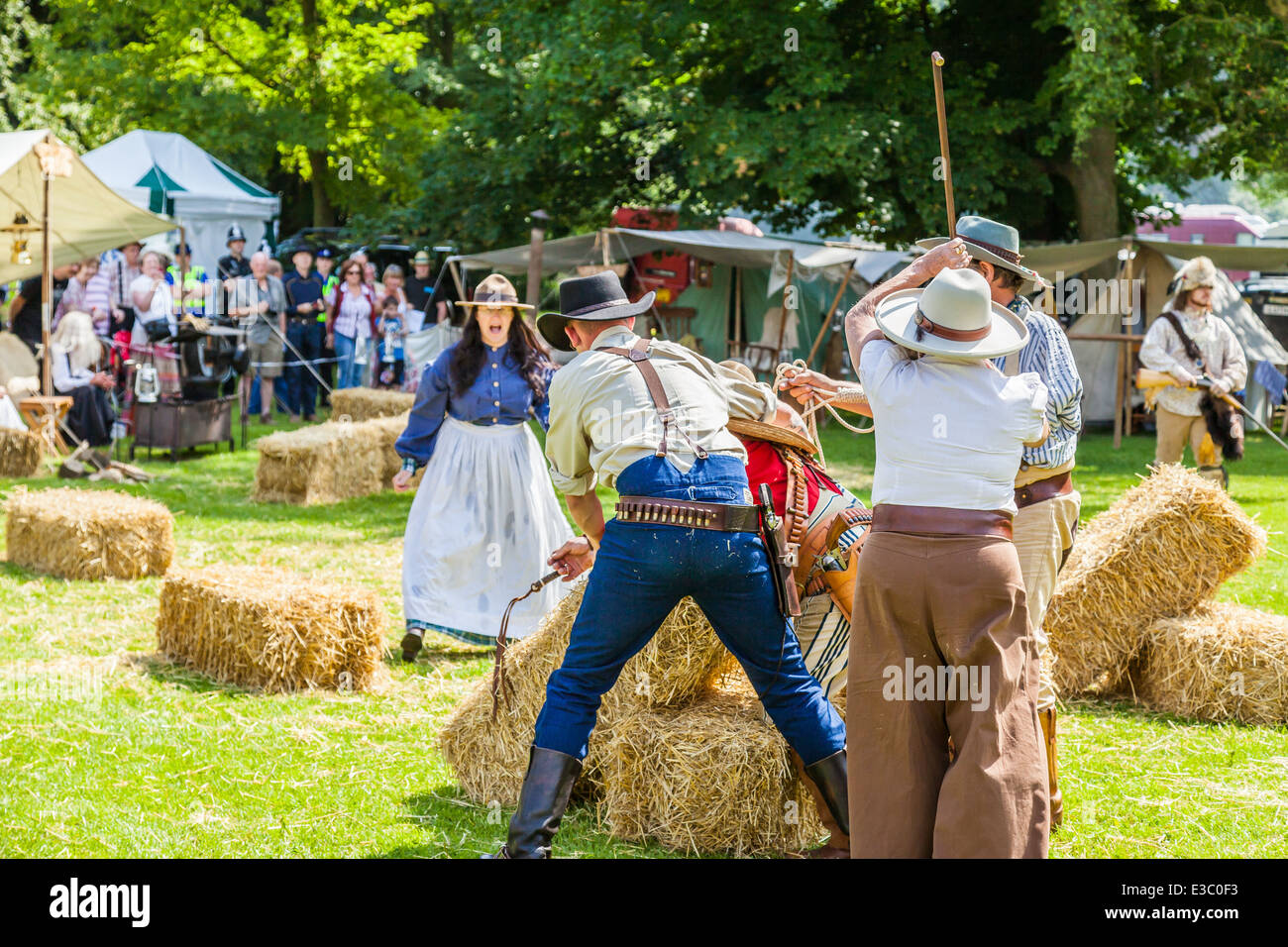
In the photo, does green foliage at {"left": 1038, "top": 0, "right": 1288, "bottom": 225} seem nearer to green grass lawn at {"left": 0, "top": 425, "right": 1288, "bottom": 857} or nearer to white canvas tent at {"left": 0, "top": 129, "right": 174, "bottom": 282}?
green grass lawn at {"left": 0, "top": 425, "right": 1288, "bottom": 857}

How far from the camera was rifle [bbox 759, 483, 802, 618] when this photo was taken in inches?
165

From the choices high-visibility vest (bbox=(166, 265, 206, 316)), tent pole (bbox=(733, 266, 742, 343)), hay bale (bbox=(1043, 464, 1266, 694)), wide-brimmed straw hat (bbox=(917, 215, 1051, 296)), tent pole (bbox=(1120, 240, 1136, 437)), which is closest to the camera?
wide-brimmed straw hat (bbox=(917, 215, 1051, 296))

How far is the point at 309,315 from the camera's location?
18.3 m

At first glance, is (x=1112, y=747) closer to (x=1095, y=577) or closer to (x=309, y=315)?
(x=1095, y=577)

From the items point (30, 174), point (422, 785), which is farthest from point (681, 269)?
point (422, 785)

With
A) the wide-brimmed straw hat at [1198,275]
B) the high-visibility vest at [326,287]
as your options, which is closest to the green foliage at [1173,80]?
the wide-brimmed straw hat at [1198,275]

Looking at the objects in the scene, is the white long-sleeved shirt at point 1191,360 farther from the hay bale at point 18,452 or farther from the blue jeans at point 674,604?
the hay bale at point 18,452

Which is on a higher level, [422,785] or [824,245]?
[824,245]

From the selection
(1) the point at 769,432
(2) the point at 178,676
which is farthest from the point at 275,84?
(1) the point at 769,432

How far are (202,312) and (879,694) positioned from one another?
15.7 m

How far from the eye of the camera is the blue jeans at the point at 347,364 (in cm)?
1839

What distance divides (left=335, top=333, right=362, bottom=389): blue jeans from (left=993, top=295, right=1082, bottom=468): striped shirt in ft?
48.6

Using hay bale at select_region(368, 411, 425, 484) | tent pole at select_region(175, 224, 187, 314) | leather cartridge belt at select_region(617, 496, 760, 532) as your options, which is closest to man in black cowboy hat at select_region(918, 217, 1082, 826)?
leather cartridge belt at select_region(617, 496, 760, 532)
